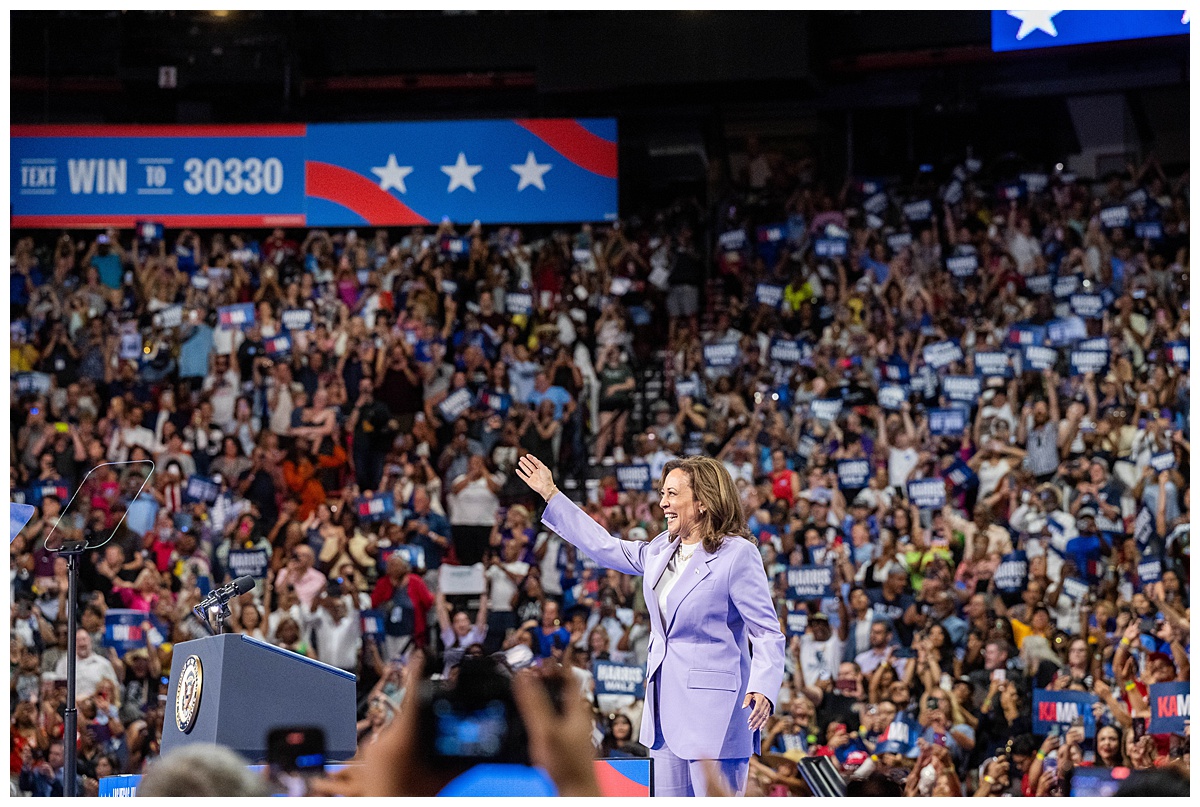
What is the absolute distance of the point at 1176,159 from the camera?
51.3ft

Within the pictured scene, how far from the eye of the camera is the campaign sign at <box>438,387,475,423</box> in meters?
12.7

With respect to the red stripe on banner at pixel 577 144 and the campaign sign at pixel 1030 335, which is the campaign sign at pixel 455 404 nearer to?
the red stripe on banner at pixel 577 144

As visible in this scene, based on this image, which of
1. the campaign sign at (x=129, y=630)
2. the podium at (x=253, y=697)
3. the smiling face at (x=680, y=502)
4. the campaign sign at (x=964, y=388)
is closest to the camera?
the podium at (x=253, y=697)

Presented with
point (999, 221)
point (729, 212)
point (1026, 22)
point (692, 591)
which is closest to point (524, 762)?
point (692, 591)

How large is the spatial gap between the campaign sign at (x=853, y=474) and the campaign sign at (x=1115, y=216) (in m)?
3.88

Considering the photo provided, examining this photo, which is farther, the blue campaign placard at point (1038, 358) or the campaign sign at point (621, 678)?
the blue campaign placard at point (1038, 358)

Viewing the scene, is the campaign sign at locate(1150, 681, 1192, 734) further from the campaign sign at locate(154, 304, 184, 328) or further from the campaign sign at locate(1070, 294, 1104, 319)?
the campaign sign at locate(154, 304, 184, 328)

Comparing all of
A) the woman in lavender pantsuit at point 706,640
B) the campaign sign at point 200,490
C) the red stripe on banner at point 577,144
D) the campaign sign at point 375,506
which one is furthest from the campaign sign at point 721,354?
the woman in lavender pantsuit at point 706,640

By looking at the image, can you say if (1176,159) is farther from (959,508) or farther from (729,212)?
(959,508)

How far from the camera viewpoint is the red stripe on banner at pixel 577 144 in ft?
50.3

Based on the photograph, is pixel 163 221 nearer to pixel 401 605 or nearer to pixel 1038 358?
pixel 401 605

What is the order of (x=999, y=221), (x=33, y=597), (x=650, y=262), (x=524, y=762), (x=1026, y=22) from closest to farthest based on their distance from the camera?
(x=524, y=762), (x=1026, y=22), (x=33, y=597), (x=999, y=221), (x=650, y=262)

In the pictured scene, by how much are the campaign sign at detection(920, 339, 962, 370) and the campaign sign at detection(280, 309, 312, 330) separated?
5.32 meters

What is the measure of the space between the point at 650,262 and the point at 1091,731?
7519mm
